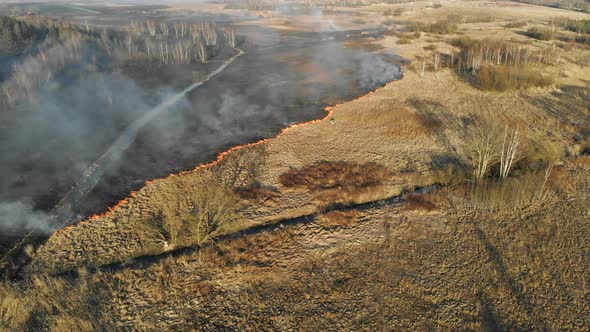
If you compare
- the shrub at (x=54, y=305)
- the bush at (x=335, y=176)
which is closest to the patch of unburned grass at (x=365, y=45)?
the bush at (x=335, y=176)

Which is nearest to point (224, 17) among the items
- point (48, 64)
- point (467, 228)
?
point (48, 64)

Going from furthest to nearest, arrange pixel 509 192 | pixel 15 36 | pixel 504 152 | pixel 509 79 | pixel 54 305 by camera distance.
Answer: pixel 15 36
pixel 509 79
pixel 504 152
pixel 509 192
pixel 54 305

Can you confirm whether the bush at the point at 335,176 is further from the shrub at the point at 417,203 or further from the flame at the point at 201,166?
the flame at the point at 201,166

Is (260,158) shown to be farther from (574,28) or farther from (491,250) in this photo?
(574,28)

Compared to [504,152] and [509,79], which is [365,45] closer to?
[509,79]

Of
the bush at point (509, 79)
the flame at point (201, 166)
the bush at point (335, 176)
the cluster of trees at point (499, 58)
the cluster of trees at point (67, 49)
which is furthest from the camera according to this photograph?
the cluster of trees at point (499, 58)

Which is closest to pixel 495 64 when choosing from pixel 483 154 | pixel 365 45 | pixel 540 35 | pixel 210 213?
pixel 365 45

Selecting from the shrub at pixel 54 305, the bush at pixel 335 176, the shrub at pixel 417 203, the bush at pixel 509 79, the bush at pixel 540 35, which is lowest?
the shrub at pixel 54 305
